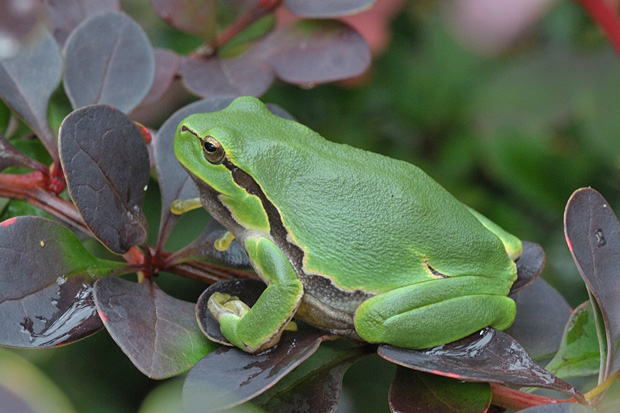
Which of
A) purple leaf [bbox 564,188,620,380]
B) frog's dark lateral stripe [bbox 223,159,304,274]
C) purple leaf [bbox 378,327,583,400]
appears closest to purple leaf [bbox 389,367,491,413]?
purple leaf [bbox 378,327,583,400]

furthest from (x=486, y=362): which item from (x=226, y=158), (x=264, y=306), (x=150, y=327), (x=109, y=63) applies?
(x=109, y=63)

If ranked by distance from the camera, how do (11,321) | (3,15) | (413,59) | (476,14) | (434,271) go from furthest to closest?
(413,59), (476,14), (434,271), (11,321), (3,15)

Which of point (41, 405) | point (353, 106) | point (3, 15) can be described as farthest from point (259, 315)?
point (353, 106)

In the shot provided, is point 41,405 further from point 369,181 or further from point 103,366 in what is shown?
point 103,366

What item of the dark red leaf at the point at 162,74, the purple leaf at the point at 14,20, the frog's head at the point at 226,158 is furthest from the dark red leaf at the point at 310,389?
the dark red leaf at the point at 162,74

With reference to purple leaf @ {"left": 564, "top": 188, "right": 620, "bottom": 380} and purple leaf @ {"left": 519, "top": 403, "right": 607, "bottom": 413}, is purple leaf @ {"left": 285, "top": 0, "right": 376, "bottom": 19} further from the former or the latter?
purple leaf @ {"left": 519, "top": 403, "right": 607, "bottom": 413}

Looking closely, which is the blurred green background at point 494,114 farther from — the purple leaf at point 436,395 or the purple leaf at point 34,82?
the purple leaf at point 436,395
